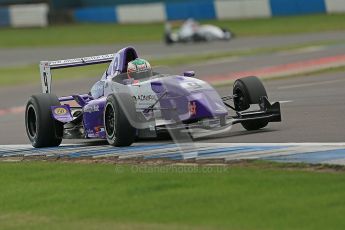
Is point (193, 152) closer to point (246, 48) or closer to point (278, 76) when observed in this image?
point (278, 76)

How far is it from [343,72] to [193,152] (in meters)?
11.5

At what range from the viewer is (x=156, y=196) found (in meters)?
7.99

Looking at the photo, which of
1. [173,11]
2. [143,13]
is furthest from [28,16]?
[173,11]

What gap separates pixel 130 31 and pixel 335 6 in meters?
9.92

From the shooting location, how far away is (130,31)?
46.5 m

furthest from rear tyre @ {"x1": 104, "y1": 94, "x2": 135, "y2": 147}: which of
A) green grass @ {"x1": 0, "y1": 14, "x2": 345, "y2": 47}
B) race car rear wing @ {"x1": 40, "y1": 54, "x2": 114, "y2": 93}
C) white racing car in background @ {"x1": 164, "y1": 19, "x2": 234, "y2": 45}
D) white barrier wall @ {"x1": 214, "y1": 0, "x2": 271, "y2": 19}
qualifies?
white barrier wall @ {"x1": 214, "y1": 0, "x2": 271, "y2": 19}

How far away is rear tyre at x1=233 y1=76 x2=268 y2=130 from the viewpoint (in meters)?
11.9

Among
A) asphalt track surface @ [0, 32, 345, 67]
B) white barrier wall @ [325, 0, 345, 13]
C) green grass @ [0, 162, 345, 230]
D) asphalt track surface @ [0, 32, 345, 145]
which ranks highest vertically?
white barrier wall @ [325, 0, 345, 13]

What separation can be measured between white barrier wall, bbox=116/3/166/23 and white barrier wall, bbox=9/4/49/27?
14.9 feet

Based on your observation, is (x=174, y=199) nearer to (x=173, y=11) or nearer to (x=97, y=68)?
(x=97, y=68)

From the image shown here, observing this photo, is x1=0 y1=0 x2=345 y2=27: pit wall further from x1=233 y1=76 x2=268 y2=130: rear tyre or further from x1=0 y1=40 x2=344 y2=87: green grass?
x1=233 y1=76 x2=268 y2=130: rear tyre

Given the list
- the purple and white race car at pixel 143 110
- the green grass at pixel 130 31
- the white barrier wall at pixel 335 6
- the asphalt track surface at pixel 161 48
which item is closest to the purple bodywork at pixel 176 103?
the purple and white race car at pixel 143 110

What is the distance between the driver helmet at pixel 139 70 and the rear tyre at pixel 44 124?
1.14 meters

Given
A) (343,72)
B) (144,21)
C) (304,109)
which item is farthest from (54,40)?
(304,109)
